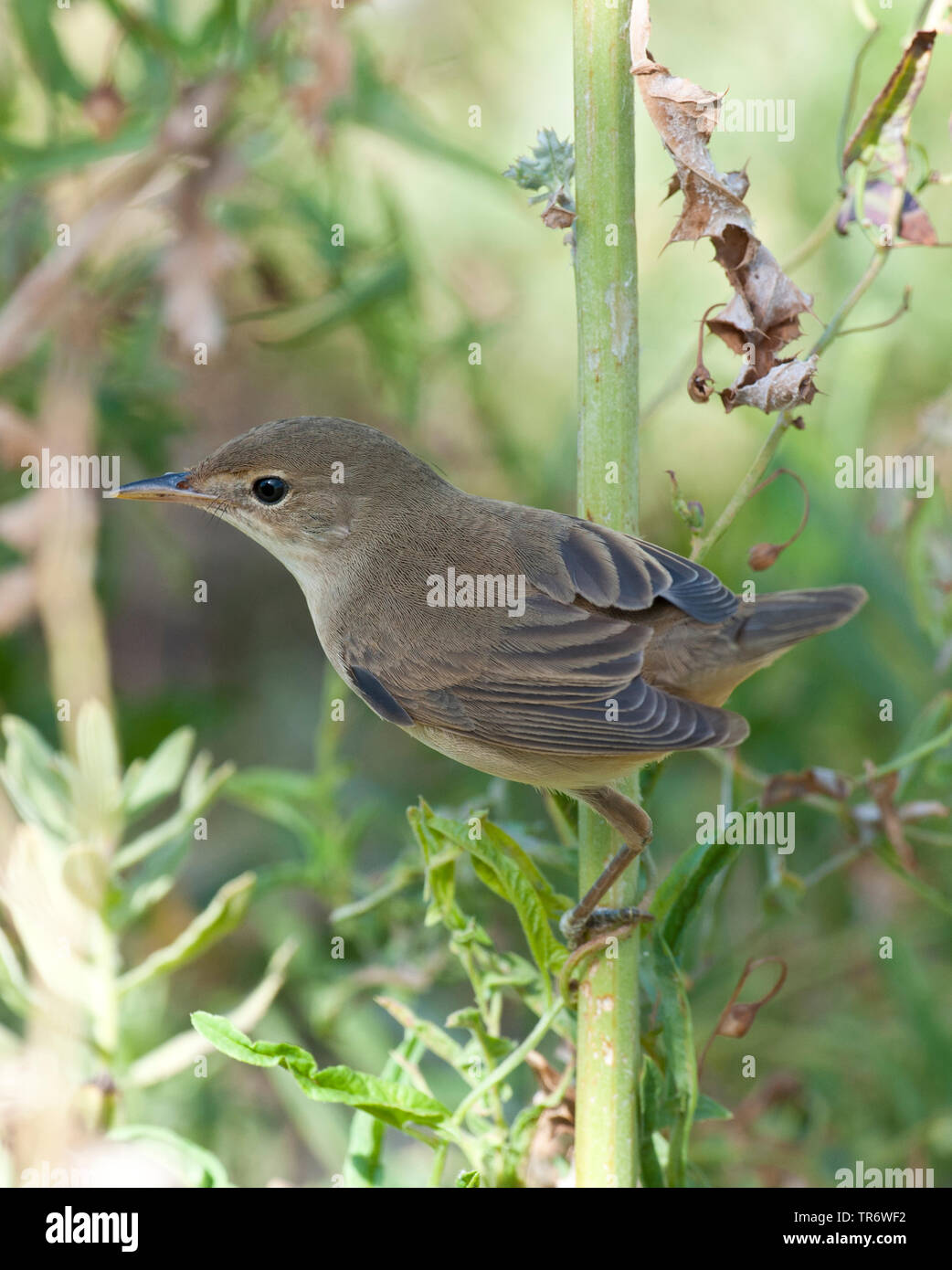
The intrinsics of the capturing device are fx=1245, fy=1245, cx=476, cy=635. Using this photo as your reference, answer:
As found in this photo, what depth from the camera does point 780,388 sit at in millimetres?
2006

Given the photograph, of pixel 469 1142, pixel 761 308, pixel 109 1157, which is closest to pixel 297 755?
pixel 109 1157

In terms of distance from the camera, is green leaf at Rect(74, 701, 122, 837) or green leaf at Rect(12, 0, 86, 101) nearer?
green leaf at Rect(74, 701, 122, 837)

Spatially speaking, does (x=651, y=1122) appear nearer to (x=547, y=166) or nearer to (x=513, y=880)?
(x=513, y=880)

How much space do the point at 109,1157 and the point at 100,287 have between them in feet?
9.30

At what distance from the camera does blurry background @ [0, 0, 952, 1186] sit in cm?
355

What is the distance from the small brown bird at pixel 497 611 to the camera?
8.25 ft

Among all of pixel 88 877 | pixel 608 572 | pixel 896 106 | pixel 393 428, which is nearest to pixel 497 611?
pixel 608 572

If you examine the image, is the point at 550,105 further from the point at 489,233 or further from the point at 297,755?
the point at 297,755

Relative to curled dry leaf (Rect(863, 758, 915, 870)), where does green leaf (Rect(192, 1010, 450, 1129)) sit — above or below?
below

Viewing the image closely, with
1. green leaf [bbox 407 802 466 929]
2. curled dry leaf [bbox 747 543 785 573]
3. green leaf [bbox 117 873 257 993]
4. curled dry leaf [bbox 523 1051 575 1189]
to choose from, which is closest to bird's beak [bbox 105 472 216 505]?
green leaf [bbox 117 873 257 993]

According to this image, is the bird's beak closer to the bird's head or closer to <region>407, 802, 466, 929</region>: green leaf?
the bird's head

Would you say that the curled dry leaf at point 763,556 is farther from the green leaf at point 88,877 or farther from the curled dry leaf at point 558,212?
the green leaf at point 88,877

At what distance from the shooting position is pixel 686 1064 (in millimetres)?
2092

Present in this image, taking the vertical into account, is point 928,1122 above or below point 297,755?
below
